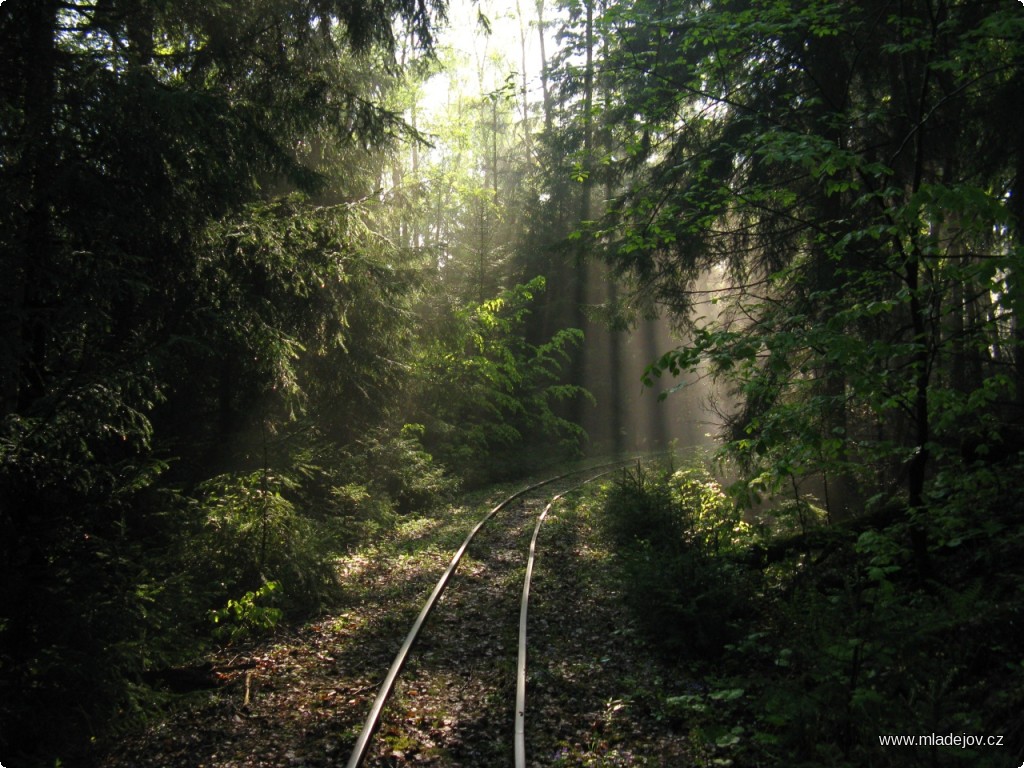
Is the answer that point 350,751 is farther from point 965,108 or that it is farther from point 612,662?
point 965,108

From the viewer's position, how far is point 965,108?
21.6ft

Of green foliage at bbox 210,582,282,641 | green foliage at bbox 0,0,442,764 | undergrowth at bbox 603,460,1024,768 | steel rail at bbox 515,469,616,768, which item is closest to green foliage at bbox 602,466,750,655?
undergrowth at bbox 603,460,1024,768

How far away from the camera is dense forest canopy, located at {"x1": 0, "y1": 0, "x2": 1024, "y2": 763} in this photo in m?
Result: 4.46

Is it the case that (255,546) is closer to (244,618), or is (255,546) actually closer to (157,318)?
(244,618)

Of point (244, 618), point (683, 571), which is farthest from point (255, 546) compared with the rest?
point (683, 571)

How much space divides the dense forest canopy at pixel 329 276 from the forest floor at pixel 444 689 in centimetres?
60

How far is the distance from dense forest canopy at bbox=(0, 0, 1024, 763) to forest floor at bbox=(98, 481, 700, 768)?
0.60m

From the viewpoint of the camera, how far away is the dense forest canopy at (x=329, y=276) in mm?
4461

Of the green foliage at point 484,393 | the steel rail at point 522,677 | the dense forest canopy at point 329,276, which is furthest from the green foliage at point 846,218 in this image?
the green foliage at point 484,393

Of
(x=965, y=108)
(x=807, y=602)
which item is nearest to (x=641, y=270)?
(x=965, y=108)

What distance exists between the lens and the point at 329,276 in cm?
854

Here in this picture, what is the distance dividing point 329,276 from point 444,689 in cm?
548

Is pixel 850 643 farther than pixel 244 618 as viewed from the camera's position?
No

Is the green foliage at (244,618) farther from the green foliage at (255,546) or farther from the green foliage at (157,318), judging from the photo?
the green foliage at (255,546)
